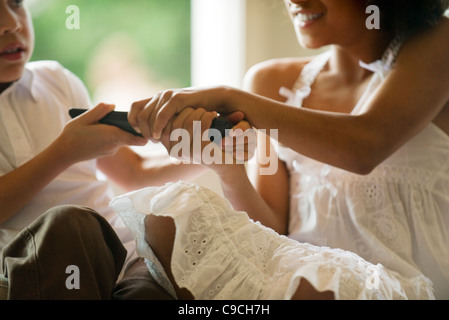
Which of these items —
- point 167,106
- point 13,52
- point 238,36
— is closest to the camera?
point 167,106

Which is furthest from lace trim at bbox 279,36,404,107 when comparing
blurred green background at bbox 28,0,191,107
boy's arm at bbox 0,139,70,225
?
blurred green background at bbox 28,0,191,107

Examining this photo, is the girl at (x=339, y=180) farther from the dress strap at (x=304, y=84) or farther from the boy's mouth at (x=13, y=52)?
the boy's mouth at (x=13, y=52)

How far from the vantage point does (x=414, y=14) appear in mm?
960

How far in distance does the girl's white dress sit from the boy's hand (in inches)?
6.6

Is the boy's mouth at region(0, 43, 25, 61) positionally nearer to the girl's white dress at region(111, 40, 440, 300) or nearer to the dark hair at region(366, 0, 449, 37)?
the girl's white dress at region(111, 40, 440, 300)

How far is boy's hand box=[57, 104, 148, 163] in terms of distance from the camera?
979 mm

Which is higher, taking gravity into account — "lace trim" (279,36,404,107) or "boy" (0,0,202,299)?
"lace trim" (279,36,404,107)

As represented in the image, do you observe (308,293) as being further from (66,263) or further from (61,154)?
(61,154)

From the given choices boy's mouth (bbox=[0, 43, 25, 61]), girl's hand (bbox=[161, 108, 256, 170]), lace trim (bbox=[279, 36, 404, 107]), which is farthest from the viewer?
lace trim (bbox=[279, 36, 404, 107])

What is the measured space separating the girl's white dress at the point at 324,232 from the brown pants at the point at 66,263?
55mm

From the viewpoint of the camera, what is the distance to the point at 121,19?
171 centimetres

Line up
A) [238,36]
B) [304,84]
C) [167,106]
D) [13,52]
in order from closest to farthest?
[167,106]
[13,52]
[304,84]
[238,36]

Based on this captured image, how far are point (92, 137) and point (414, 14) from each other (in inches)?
24.1

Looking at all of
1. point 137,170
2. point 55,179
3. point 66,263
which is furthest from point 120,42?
point 66,263
